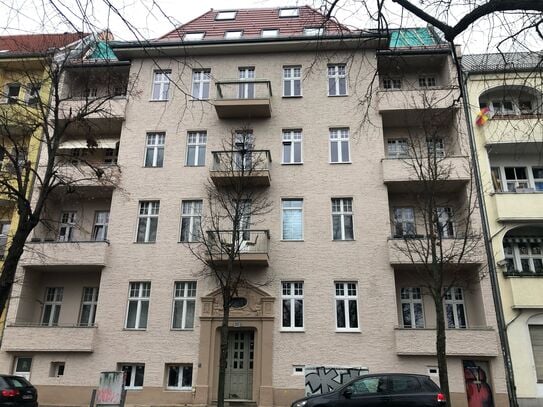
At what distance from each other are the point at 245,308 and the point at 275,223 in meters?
3.65

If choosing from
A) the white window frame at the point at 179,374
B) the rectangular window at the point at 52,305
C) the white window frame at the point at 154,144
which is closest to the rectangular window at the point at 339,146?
the white window frame at the point at 154,144

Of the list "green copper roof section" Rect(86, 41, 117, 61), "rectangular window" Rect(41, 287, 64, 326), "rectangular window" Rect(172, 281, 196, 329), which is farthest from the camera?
"rectangular window" Rect(41, 287, 64, 326)

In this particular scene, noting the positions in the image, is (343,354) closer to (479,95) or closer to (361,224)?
(361,224)

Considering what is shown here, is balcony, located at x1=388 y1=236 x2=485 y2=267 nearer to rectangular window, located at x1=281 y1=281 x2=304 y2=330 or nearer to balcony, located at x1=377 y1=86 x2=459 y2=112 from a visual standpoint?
rectangular window, located at x1=281 y1=281 x2=304 y2=330

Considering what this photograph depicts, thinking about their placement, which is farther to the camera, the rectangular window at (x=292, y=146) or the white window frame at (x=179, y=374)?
the rectangular window at (x=292, y=146)

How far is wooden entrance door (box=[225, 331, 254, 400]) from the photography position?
16750mm

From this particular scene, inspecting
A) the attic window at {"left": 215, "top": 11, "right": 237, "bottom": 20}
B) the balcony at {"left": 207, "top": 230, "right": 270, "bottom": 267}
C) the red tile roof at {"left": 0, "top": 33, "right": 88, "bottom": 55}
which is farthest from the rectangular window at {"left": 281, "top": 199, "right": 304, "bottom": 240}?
the attic window at {"left": 215, "top": 11, "right": 237, "bottom": 20}

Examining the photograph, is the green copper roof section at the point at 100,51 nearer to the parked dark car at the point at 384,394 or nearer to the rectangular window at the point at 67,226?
the parked dark car at the point at 384,394

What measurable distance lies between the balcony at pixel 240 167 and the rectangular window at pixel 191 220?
140 cm

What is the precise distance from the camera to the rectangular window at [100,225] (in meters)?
19.9

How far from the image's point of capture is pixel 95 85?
21.6 meters

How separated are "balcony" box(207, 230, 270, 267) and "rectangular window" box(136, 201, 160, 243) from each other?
3162 millimetres

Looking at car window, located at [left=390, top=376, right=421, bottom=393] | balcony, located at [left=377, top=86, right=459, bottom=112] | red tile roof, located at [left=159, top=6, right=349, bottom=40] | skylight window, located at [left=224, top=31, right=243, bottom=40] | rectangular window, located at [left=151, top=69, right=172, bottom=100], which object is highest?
red tile roof, located at [left=159, top=6, right=349, bottom=40]

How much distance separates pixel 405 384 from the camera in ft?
38.0
